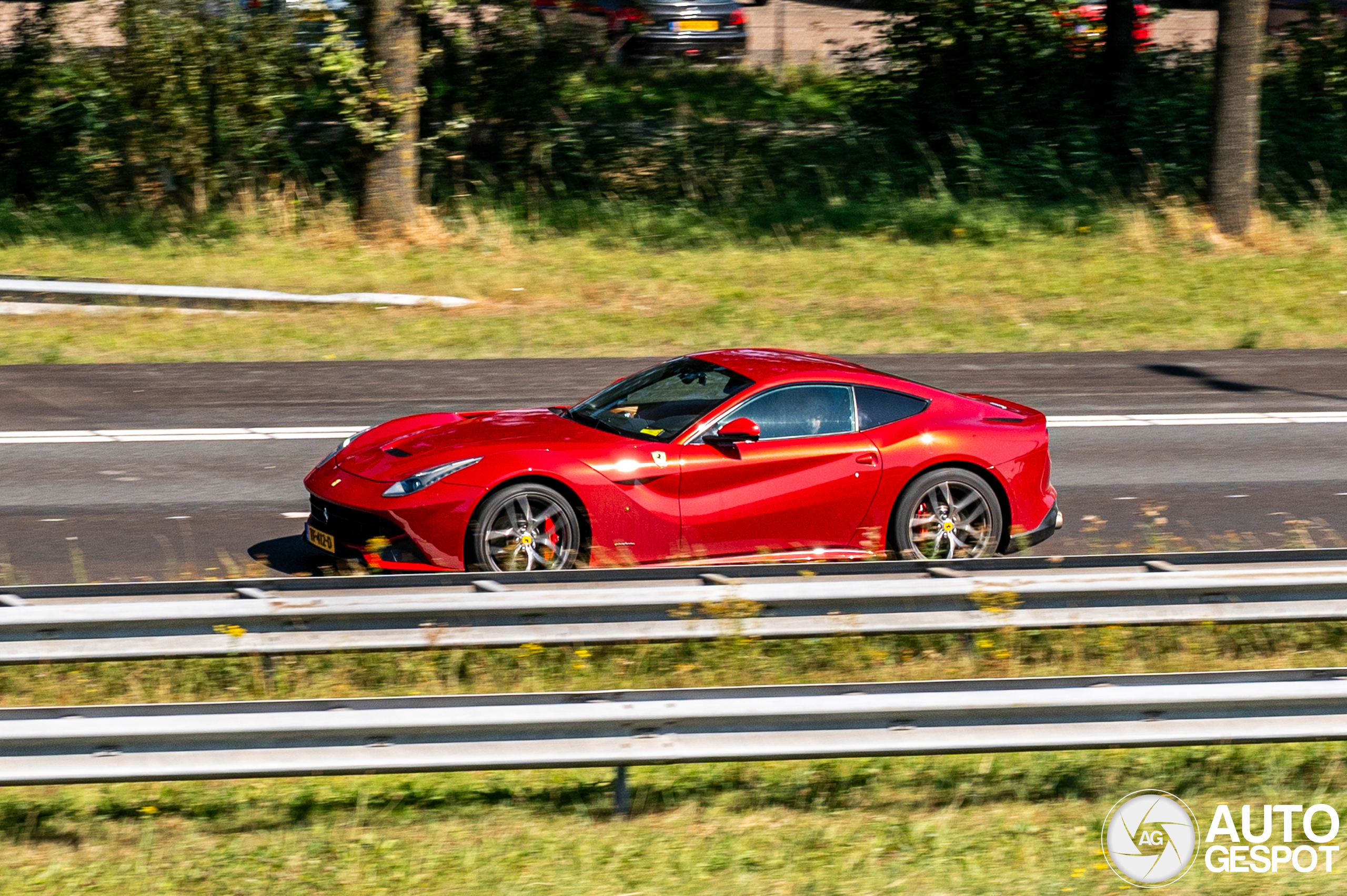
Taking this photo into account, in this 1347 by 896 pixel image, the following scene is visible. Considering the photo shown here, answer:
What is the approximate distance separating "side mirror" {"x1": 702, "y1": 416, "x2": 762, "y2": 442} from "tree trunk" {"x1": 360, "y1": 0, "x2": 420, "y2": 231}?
12202 mm

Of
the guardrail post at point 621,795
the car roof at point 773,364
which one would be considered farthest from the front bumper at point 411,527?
the guardrail post at point 621,795

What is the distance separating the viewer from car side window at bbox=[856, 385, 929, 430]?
337 inches

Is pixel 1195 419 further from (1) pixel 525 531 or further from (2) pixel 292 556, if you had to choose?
(2) pixel 292 556

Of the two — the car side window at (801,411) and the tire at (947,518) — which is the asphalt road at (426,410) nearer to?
the tire at (947,518)

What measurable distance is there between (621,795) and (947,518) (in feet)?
12.7

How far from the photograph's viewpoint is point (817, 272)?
1845 centimetres

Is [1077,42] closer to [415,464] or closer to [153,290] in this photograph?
[153,290]

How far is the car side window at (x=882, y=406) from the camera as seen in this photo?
8.57m

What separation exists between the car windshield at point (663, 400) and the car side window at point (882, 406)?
0.71 meters

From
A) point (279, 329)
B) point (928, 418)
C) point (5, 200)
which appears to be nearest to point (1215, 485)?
point (928, 418)

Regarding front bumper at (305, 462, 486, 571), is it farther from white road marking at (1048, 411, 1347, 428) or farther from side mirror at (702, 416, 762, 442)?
white road marking at (1048, 411, 1347, 428)

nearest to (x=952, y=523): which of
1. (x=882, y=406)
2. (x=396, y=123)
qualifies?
(x=882, y=406)

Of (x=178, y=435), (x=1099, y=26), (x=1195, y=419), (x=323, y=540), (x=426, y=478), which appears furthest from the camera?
(x=1099, y=26)

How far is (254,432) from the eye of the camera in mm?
11656
